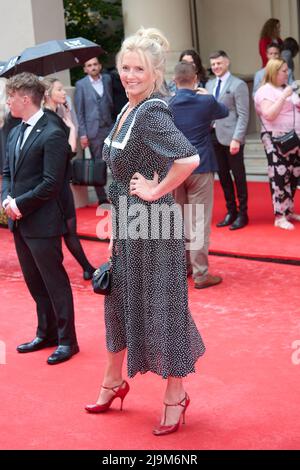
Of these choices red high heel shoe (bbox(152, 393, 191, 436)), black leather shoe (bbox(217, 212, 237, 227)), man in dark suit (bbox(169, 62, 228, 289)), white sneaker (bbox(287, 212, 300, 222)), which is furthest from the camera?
black leather shoe (bbox(217, 212, 237, 227))

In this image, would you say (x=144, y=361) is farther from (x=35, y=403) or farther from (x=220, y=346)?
(x=220, y=346)

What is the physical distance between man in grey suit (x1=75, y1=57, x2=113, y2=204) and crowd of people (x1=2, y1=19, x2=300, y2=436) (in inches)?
86.3

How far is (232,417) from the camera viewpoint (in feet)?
15.0

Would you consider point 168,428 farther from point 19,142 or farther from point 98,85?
point 98,85

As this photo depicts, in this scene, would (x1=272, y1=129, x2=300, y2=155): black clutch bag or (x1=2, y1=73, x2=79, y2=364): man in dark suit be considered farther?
(x1=272, y1=129, x2=300, y2=155): black clutch bag

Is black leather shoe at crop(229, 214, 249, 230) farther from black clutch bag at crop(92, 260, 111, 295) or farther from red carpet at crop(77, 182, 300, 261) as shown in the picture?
black clutch bag at crop(92, 260, 111, 295)

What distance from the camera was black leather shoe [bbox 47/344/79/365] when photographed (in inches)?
221

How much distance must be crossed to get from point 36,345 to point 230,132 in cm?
398

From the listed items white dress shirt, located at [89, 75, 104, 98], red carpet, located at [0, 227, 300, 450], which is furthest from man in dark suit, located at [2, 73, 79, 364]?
white dress shirt, located at [89, 75, 104, 98]

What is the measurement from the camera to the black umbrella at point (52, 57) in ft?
25.2

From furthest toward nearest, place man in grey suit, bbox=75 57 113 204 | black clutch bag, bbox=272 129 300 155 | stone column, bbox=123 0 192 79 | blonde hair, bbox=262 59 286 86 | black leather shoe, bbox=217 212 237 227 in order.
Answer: stone column, bbox=123 0 192 79
man in grey suit, bbox=75 57 113 204
black leather shoe, bbox=217 212 237 227
black clutch bag, bbox=272 129 300 155
blonde hair, bbox=262 59 286 86

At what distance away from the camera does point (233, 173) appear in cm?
920

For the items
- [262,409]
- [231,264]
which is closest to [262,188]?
[231,264]

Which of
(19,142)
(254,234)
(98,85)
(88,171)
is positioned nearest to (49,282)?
(19,142)
